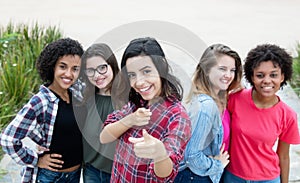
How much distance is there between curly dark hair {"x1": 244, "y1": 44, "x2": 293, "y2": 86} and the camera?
2230mm

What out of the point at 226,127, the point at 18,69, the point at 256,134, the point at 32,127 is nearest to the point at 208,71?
the point at 226,127

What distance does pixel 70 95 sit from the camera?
7.38 feet

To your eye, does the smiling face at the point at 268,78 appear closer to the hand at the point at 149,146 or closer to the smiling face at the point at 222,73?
the smiling face at the point at 222,73

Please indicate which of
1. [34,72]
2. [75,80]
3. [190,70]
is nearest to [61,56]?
[75,80]

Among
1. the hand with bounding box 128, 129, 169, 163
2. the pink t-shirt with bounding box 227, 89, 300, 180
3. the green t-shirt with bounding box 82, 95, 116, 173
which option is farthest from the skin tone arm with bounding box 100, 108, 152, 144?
the pink t-shirt with bounding box 227, 89, 300, 180

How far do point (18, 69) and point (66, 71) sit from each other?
2.42 metres

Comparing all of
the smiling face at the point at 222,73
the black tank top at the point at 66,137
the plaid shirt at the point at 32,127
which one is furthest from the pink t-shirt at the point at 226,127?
the plaid shirt at the point at 32,127

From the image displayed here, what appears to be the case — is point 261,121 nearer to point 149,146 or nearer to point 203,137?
point 203,137

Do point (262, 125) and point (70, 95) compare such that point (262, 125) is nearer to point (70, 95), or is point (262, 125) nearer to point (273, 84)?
point (273, 84)

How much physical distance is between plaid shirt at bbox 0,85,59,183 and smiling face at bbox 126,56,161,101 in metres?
0.61

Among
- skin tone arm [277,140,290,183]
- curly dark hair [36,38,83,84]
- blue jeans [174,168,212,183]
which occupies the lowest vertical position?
blue jeans [174,168,212,183]

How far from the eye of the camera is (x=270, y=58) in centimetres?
223

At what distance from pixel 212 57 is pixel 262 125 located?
1.42ft

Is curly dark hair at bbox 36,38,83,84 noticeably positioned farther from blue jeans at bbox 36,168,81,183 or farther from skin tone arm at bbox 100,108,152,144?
skin tone arm at bbox 100,108,152,144
